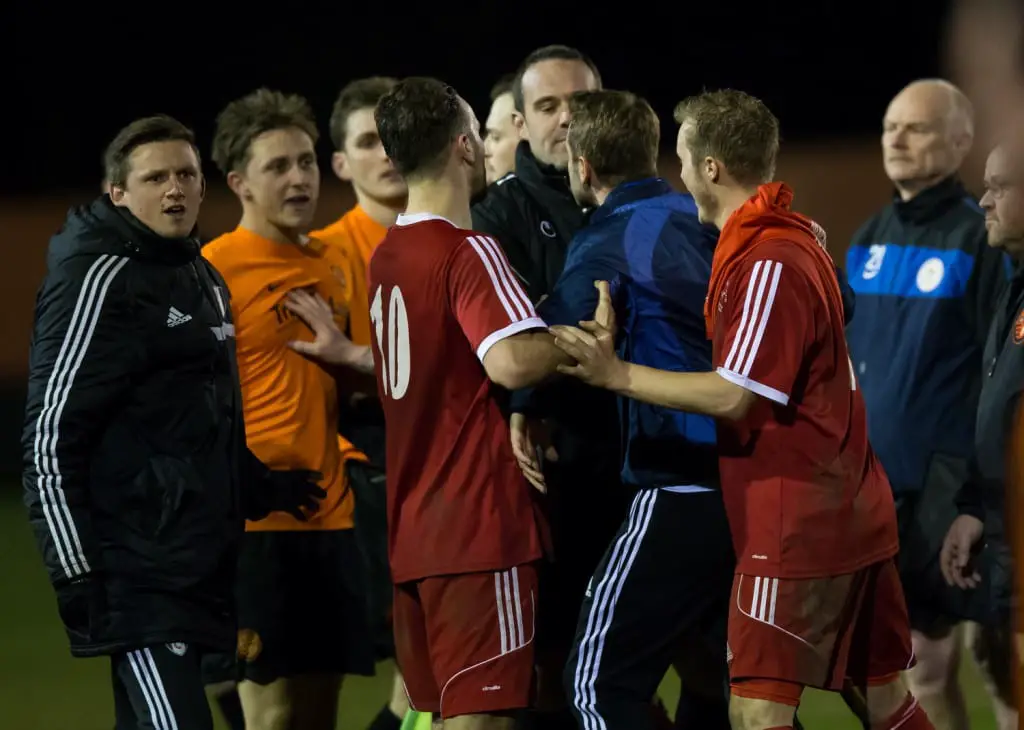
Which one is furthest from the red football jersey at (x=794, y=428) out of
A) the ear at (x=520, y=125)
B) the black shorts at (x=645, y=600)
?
the ear at (x=520, y=125)

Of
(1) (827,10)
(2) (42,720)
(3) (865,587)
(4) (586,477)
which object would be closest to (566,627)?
(4) (586,477)

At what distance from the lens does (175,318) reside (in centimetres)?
370

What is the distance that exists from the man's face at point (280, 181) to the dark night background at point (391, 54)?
29.2 ft

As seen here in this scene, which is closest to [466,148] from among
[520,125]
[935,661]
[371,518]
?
[520,125]

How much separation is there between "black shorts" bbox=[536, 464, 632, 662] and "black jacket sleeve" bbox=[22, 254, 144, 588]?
4.49ft

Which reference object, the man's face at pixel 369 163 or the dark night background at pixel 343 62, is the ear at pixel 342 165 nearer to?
the man's face at pixel 369 163

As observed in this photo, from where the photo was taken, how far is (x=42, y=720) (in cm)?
576

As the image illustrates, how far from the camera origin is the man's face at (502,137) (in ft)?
18.9

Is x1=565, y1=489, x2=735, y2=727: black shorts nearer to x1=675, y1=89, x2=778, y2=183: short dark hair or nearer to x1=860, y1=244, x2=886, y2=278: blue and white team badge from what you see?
x1=675, y1=89, x2=778, y2=183: short dark hair

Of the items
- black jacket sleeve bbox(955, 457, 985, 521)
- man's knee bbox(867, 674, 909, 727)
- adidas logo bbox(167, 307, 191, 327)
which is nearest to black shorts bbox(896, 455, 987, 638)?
black jacket sleeve bbox(955, 457, 985, 521)

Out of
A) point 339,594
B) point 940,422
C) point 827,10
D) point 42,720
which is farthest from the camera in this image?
point 827,10

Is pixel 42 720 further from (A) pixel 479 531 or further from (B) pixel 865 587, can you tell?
(B) pixel 865 587

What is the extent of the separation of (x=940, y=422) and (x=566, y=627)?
61.7 inches

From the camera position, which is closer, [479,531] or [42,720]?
[479,531]
